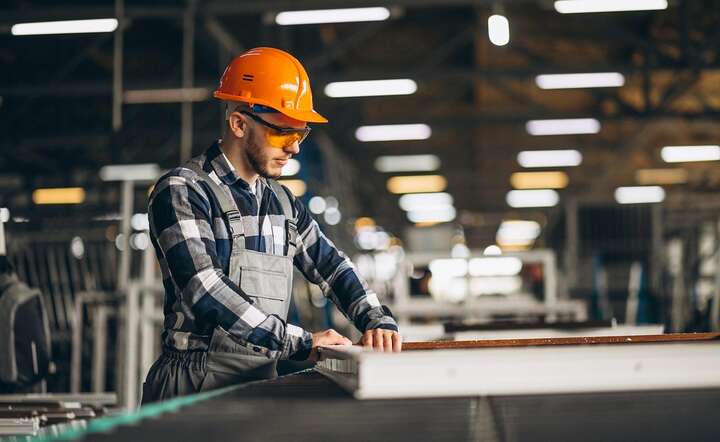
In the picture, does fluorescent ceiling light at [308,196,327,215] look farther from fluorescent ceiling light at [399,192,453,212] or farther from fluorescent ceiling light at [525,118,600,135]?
fluorescent ceiling light at [399,192,453,212]

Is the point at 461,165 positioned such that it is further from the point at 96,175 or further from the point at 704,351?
the point at 704,351

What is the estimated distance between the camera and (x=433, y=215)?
33312mm

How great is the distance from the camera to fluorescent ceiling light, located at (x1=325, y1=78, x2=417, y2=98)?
14.2 metres

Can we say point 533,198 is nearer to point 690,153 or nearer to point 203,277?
point 690,153

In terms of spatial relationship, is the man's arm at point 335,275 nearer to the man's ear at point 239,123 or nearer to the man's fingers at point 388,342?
the man's ear at point 239,123

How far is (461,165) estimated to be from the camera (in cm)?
2631

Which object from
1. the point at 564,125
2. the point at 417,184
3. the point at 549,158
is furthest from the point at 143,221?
the point at 417,184

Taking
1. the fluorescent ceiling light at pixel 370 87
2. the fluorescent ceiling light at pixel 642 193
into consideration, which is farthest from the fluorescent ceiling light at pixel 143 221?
the fluorescent ceiling light at pixel 642 193

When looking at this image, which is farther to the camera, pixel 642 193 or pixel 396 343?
pixel 642 193

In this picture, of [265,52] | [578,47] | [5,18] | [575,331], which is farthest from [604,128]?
[265,52]

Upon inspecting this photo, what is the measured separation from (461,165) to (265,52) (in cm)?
2337

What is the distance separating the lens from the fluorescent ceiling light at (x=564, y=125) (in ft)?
58.4

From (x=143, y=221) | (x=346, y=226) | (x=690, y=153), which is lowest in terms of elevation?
(x=143, y=221)

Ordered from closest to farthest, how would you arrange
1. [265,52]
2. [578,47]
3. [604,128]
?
[265,52]
[578,47]
[604,128]
